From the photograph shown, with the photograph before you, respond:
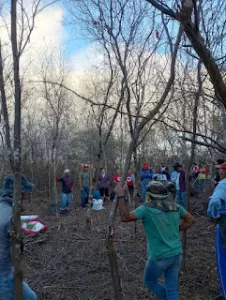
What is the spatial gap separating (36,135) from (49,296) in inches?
815

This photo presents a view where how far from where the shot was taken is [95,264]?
5.88 metres

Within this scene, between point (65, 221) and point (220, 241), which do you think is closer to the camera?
point (220, 241)

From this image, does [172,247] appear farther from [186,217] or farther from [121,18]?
[121,18]

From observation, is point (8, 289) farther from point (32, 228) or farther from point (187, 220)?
point (32, 228)

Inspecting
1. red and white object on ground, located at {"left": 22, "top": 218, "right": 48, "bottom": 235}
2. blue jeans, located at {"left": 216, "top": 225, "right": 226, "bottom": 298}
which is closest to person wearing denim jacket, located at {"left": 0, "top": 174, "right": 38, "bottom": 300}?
blue jeans, located at {"left": 216, "top": 225, "right": 226, "bottom": 298}

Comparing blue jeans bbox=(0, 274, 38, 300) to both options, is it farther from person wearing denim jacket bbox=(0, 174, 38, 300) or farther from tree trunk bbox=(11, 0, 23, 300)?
tree trunk bbox=(11, 0, 23, 300)

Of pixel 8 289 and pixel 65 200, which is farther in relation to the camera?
pixel 65 200

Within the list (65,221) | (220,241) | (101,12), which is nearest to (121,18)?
(101,12)

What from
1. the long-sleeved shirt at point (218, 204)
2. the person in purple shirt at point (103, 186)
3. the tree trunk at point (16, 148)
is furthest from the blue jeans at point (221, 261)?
the person in purple shirt at point (103, 186)

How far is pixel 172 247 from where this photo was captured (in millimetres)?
3475

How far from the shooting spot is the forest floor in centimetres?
475

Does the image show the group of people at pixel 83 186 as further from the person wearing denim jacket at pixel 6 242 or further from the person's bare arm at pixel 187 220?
the person wearing denim jacket at pixel 6 242

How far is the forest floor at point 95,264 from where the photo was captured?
15.6ft

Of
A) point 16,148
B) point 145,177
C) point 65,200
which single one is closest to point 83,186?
point 65,200
